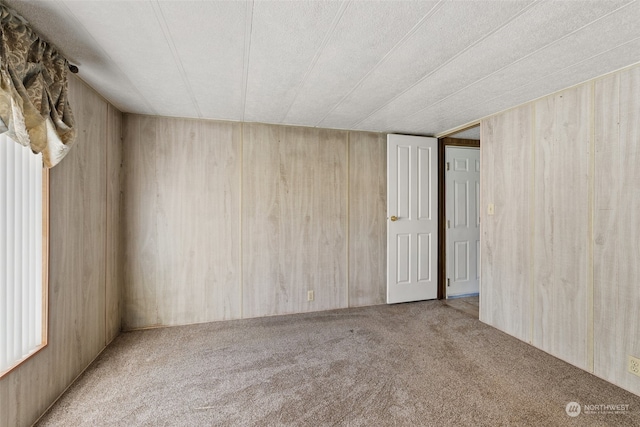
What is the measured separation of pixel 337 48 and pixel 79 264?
2.35 meters

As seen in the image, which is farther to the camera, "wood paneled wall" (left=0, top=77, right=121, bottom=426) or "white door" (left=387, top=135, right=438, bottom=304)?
"white door" (left=387, top=135, right=438, bottom=304)

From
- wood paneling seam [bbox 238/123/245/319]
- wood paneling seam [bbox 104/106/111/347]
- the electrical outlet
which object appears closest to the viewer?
the electrical outlet

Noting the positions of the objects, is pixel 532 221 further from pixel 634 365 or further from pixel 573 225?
pixel 634 365

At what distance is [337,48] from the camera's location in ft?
5.28

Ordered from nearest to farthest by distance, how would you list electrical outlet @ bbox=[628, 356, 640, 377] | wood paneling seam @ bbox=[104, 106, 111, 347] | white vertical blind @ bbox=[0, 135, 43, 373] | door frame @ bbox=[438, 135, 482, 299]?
white vertical blind @ bbox=[0, 135, 43, 373], electrical outlet @ bbox=[628, 356, 640, 377], wood paneling seam @ bbox=[104, 106, 111, 347], door frame @ bbox=[438, 135, 482, 299]

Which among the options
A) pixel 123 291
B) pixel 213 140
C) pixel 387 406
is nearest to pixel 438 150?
pixel 213 140

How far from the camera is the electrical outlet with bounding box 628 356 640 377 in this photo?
1.77m

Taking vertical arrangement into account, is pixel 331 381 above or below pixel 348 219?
below

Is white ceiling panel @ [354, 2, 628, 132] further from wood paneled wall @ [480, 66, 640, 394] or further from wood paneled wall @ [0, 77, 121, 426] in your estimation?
wood paneled wall @ [0, 77, 121, 426]

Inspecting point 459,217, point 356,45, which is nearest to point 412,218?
point 459,217

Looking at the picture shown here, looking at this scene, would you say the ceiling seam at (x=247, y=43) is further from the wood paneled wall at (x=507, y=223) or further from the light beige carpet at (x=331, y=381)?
the wood paneled wall at (x=507, y=223)

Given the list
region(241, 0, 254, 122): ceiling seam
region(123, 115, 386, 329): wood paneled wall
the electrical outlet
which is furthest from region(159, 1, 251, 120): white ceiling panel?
the electrical outlet

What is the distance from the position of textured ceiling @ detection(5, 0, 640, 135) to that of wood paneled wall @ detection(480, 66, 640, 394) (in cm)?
25

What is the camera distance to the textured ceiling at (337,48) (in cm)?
131
